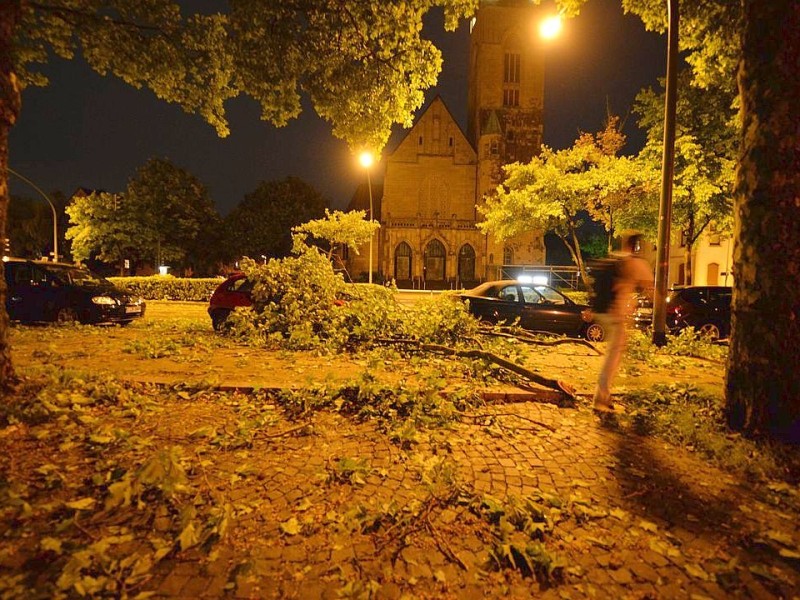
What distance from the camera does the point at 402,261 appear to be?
51.4 meters

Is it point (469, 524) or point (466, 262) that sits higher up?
point (466, 262)

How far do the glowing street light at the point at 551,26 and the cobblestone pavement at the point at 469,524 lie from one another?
24.9ft

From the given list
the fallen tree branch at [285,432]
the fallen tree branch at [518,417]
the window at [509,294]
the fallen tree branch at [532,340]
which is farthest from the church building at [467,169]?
the fallen tree branch at [285,432]

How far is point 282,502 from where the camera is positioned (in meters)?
3.00

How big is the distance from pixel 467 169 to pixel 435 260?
39.1ft

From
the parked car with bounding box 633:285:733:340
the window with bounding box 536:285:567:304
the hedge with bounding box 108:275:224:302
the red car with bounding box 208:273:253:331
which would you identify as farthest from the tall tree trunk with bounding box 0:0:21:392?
the hedge with bounding box 108:275:224:302

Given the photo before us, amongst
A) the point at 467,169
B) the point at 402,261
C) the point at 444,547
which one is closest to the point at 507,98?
the point at 467,169

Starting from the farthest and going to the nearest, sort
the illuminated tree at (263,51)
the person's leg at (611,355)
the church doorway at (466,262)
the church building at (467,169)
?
the church doorway at (466,262) → the church building at (467,169) → the illuminated tree at (263,51) → the person's leg at (611,355)

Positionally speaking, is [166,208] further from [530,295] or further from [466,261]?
[530,295]

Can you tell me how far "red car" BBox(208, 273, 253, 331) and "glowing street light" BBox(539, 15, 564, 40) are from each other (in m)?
8.25

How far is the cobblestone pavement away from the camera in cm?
230

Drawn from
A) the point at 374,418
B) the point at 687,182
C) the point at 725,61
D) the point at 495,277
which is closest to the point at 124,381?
the point at 374,418

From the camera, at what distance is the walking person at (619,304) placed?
4969mm

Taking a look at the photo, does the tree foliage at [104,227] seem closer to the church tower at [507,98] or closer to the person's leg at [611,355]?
the church tower at [507,98]
